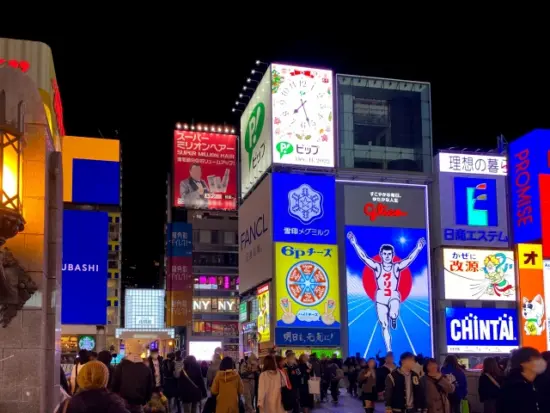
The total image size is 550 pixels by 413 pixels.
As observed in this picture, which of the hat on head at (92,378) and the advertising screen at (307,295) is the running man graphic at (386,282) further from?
the hat on head at (92,378)

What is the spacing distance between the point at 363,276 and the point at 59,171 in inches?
931

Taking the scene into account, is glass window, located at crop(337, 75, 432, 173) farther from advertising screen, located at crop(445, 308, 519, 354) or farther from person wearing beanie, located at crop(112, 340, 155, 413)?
person wearing beanie, located at crop(112, 340, 155, 413)

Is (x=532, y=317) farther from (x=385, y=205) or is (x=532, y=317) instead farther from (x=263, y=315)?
(x=263, y=315)

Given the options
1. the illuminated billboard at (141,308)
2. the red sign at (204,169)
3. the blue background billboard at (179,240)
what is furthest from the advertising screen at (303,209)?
the illuminated billboard at (141,308)

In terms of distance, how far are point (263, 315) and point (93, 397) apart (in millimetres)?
27857

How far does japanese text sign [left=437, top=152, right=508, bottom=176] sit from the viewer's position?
34688 mm

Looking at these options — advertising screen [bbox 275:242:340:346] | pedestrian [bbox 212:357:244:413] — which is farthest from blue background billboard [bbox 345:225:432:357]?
pedestrian [bbox 212:357:244:413]

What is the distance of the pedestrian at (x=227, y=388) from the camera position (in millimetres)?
10195

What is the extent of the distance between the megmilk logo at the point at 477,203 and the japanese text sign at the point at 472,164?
16.9 inches

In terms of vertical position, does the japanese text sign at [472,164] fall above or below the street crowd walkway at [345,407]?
above

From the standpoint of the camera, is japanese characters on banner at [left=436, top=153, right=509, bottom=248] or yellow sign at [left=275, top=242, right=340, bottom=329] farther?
japanese characters on banner at [left=436, top=153, right=509, bottom=248]

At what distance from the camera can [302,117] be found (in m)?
32.7

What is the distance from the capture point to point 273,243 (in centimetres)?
3112

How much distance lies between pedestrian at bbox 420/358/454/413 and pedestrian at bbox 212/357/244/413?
94.4 inches
